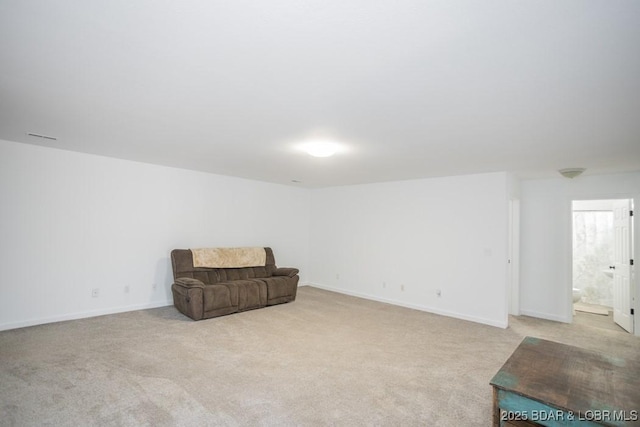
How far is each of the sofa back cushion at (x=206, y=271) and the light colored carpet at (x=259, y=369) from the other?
2.04 feet

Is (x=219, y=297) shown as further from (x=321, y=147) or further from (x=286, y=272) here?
(x=321, y=147)

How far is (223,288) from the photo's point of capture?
462 centimetres

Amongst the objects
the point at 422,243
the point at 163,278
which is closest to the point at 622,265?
the point at 422,243

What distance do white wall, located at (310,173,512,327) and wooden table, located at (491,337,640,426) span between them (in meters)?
2.92

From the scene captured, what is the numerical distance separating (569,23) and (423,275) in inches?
179

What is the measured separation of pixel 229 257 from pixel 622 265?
6287 millimetres

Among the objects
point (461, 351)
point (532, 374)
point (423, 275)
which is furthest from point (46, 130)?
point (423, 275)

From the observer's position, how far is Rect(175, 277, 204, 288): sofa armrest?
14.5ft

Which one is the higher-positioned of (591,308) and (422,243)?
(422,243)

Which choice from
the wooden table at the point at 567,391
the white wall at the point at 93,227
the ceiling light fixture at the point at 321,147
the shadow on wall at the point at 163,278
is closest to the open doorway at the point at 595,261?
the wooden table at the point at 567,391

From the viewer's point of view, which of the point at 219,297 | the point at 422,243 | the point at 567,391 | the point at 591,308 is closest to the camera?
the point at 567,391

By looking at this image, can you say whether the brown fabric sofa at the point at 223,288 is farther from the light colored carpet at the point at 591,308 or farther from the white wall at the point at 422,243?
the light colored carpet at the point at 591,308

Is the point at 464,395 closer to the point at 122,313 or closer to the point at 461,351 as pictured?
the point at 461,351

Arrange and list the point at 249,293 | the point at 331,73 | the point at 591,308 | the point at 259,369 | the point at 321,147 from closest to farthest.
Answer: the point at 331,73
the point at 259,369
the point at 321,147
the point at 249,293
the point at 591,308
